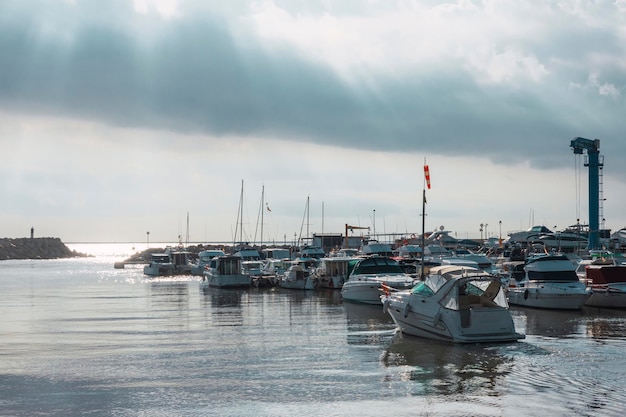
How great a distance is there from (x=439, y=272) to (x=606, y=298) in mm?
17846

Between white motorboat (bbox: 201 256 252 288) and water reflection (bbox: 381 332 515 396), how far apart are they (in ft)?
130

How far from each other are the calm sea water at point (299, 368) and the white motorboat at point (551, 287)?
105 centimetres

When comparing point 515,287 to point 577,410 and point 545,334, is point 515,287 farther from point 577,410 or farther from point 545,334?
point 577,410

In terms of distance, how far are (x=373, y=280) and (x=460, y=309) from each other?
1856 centimetres

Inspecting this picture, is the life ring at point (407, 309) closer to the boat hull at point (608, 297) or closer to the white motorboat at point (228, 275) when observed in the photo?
the boat hull at point (608, 297)

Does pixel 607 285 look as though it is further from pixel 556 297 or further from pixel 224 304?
pixel 224 304

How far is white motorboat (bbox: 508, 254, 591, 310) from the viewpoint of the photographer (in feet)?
133

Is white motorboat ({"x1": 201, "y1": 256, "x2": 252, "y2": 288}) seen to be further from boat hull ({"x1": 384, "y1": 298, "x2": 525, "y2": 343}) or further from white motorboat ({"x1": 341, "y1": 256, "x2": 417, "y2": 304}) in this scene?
boat hull ({"x1": 384, "y1": 298, "x2": 525, "y2": 343})

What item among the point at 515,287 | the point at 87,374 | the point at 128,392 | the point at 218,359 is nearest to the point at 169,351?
the point at 218,359

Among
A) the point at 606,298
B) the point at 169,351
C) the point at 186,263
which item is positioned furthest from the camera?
the point at 186,263

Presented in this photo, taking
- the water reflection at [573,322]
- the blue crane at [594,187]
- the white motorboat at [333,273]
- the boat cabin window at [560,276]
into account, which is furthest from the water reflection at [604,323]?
the blue crane at [594,187]

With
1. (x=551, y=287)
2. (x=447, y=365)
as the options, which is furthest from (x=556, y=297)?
(x=447, y=365)

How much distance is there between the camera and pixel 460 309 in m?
28.2

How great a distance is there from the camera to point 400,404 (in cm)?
1866
